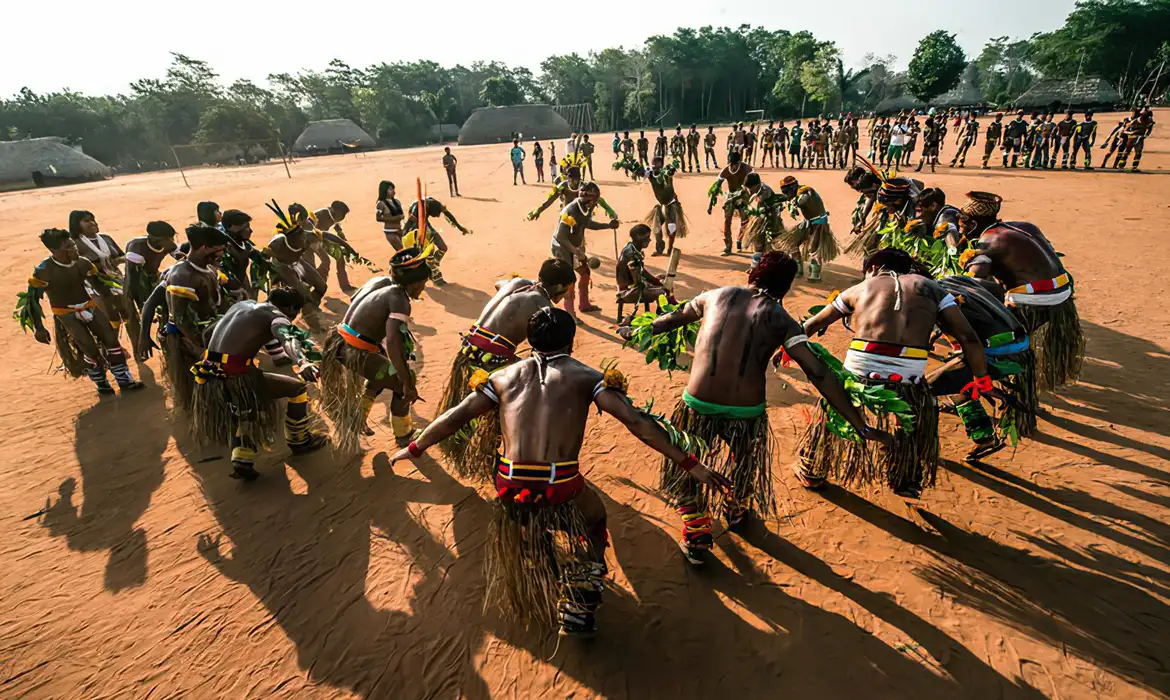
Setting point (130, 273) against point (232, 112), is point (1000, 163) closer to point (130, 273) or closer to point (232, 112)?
point (130, 273)

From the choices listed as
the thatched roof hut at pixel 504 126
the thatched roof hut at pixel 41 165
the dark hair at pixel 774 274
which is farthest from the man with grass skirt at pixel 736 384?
the thatched roof hut at pixel 504 126

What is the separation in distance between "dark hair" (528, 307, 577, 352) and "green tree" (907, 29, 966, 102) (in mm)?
60216

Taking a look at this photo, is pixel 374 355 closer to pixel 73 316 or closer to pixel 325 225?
pixel 73 316

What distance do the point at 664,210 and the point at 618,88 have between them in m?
60.9

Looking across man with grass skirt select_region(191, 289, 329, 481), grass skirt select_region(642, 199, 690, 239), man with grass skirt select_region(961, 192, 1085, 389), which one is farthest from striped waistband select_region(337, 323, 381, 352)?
grass skirt select_region(642, 199, 690, 239)

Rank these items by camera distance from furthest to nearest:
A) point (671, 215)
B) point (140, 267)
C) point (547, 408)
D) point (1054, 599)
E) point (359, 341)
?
point (671, 215), point (140, 267), point (359, 341), point (1054, 599), point (547, 408)

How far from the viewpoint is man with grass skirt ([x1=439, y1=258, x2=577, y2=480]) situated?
4402 mm

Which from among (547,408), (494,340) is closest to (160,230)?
(494,340)

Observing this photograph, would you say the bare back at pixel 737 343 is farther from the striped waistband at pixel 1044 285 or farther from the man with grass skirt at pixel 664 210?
the man with grass skirt at pixel 664 210

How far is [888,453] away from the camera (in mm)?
4129

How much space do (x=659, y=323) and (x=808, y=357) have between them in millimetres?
1061

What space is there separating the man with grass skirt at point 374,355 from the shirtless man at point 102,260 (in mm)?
4424

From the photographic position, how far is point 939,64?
47719 mm

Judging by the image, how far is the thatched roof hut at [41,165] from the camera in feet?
121
